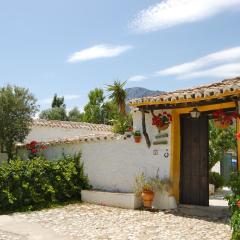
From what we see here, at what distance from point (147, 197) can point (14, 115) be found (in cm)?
842

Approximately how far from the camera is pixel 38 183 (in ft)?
40.8

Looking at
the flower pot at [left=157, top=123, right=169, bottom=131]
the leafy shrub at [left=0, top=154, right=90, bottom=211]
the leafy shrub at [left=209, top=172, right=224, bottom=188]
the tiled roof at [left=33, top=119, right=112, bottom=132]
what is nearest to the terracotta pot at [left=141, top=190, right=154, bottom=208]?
the flower pot at [left=157, top=123, right=169, bottom=131]

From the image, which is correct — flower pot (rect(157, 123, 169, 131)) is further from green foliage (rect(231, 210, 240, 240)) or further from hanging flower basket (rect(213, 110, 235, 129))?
green foliage (rect(231, 210, 240, 240))

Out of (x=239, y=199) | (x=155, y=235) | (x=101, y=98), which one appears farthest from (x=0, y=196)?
(x=101, y=98)

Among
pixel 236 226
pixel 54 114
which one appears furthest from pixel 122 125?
pixel 54 114

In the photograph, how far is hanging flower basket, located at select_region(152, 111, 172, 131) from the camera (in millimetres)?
11586

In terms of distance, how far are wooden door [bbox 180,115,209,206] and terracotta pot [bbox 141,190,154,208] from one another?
1030 mm

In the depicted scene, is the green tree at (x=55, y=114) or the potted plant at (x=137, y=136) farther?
the green tree at (x=55, y=114)

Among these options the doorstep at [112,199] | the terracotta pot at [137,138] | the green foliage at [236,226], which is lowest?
the doorstep at [112,199]

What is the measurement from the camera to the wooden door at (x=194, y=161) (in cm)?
1145

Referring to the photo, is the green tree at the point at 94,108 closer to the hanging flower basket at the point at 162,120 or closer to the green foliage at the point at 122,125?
the green foliage at the point at 122,125

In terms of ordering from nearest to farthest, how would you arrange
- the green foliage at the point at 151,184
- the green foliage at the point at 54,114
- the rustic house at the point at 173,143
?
1. the rustic house at the point at 173,143
2. the green foliage at the point at 151,184
3. the green foliage at the point at 54,114

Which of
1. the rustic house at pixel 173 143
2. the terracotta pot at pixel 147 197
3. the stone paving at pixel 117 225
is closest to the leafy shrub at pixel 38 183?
the stone paving at pixel 117 225

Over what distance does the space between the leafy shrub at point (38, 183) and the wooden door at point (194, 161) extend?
12.1ft
